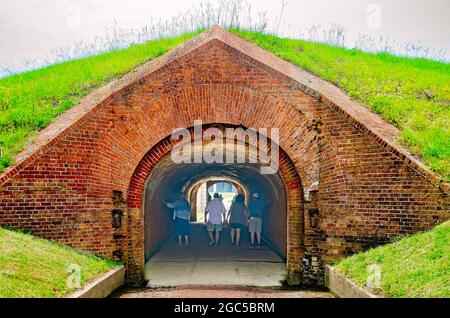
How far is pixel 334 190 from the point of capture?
8094 mm

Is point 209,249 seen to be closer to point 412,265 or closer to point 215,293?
point 215,293

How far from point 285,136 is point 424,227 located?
118 inches

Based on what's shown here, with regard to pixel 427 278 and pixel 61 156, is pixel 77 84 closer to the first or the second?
pixel 61 156

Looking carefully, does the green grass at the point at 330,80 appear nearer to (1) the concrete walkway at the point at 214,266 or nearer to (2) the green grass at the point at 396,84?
(2) the green grass at the point at 396,84

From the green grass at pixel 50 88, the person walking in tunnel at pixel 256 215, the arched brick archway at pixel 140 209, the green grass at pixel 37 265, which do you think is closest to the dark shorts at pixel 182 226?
the person walking in tunnel at pixel 256 215

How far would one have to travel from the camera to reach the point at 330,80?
468 inches

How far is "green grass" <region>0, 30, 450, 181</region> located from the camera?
349 inches

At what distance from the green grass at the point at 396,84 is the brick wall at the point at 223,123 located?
73cm

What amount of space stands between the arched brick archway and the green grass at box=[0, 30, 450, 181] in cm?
236

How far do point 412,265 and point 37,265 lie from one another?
5330mm

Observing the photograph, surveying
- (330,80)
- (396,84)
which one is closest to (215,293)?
(330,80)

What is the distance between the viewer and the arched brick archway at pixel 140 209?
8414mm

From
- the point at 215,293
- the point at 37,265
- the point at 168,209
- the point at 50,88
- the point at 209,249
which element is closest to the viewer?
the point at 37,265

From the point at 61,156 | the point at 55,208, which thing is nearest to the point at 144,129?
the point at 61,156
